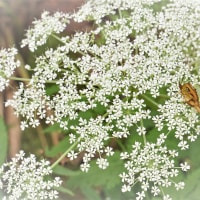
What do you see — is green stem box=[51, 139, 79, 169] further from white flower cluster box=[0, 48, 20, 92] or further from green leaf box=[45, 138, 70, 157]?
white flower cluster box=[0, 48, 20, 92]

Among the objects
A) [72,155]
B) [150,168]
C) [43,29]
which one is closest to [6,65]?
[43,29]

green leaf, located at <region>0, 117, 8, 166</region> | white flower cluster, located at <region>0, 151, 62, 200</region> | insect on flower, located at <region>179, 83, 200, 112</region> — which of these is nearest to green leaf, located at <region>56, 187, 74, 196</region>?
white flower cluster, located at <region>0, 151, 62, 200</region>

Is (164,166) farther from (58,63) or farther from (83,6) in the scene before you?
(83,6)

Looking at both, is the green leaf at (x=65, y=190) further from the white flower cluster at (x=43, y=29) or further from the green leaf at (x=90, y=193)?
the white flower cluster at (x=43, y=29)

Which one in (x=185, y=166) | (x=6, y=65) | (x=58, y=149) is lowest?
(x=185, y=166)

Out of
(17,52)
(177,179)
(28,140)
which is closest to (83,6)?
(17,52)

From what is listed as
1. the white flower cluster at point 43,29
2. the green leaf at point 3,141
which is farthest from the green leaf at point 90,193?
the white flower cluster at point 43,29

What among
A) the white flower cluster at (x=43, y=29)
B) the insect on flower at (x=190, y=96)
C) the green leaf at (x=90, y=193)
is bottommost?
the green leaf at (x=90, y=193)

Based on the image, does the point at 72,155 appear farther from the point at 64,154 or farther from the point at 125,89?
the point at 125,89
